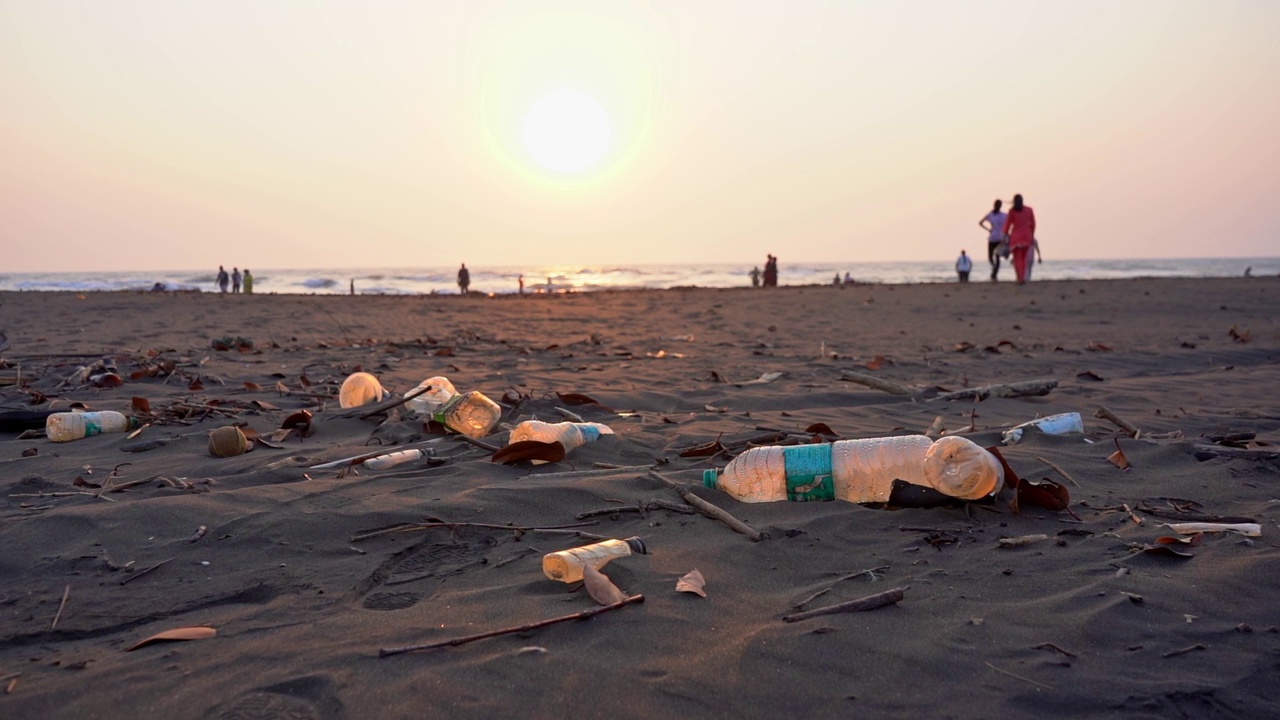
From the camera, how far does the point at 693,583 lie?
2023mm

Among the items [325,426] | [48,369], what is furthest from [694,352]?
[48,369]

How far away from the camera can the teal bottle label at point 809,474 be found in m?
2.73

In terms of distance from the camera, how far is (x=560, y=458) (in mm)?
3254

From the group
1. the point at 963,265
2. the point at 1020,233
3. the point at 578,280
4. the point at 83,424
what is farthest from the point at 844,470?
the point at 578,280

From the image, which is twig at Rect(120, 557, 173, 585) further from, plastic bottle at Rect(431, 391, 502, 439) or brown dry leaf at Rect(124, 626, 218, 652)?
plastic bottle at Rect(431, 391, 502, 439)

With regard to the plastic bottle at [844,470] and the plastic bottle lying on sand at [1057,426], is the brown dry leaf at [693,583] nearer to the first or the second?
the plastic bottle at [844,470]

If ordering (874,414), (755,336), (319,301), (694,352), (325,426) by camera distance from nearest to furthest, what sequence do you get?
1. (325,426)
2. (874,414)
3. (694,352)
4. (755,336)
5. (319,301)

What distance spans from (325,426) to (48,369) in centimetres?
359

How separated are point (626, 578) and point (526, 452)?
1169 millimetres

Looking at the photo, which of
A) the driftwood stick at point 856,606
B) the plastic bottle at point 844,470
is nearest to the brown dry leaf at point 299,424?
the plastic bottle at point 844,470

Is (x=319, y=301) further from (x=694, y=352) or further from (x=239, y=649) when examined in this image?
(x=239, y=649)

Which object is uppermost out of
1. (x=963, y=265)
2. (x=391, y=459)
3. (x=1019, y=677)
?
(x=963, y=265)

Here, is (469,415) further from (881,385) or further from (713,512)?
(881,385)

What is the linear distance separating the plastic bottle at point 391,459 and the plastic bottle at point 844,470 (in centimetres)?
117
